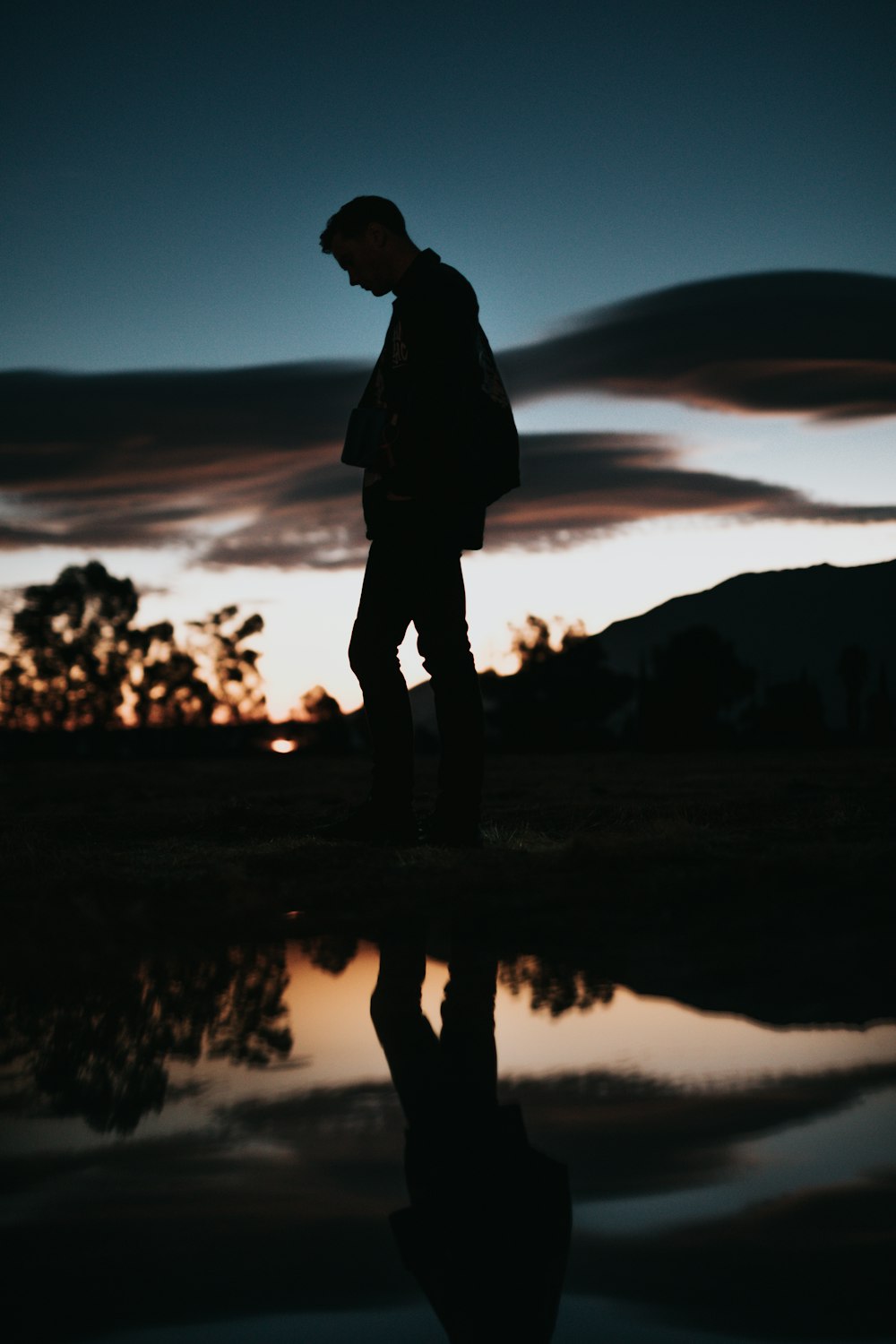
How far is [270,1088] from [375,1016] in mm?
437

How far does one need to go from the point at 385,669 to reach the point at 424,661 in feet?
0.62

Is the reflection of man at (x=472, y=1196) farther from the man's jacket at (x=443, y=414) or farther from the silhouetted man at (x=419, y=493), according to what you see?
the man's jacket at (x=443, y=414)

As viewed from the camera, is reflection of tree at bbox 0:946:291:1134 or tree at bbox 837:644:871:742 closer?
reflection of tree at bbox 0:946:291:1134

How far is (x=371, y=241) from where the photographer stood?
192 inches

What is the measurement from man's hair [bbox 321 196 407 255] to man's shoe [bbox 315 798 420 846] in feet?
7.27

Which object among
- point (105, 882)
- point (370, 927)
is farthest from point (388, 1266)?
point (105, 882)

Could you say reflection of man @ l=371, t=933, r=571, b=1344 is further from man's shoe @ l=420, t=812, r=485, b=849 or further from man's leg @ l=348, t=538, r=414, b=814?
man's leg @ l=348, t=538, r=414, b=814

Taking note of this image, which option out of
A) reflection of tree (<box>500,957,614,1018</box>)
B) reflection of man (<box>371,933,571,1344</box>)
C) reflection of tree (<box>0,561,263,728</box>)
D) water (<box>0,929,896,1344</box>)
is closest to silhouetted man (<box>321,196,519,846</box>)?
reflection of tree (<box>500,957,614,1018</box>)

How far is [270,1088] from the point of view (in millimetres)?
1619

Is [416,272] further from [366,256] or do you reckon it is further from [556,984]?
[556,984]

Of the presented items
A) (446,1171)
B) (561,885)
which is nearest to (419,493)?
(561,885)

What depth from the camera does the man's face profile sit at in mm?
4879

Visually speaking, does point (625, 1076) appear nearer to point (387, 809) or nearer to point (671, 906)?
point (671, 906)

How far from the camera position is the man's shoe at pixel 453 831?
4547mm
